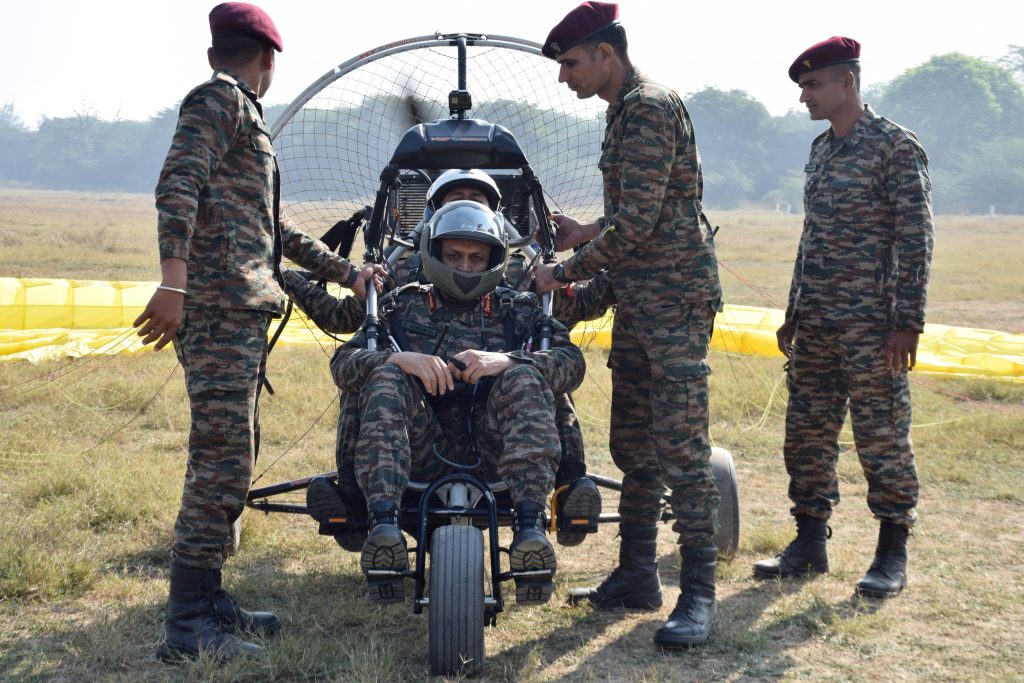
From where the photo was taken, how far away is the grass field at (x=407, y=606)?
13.6 ft

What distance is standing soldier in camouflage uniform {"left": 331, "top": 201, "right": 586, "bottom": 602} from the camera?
3947mm

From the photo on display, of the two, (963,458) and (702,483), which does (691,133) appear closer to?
(702,483)

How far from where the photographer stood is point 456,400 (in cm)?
459

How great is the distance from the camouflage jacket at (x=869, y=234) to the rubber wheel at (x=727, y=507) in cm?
89

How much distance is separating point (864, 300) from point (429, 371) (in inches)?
89.0

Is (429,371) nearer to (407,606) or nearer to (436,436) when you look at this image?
(436,436)

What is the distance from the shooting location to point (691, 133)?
4.49 metres

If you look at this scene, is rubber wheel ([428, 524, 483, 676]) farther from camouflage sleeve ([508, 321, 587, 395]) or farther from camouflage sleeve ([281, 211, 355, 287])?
camouflage sleeve ([281, 211, 355, 287])

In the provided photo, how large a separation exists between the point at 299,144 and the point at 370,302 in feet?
6.80

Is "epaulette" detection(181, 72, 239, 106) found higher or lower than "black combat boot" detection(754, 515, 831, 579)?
higher

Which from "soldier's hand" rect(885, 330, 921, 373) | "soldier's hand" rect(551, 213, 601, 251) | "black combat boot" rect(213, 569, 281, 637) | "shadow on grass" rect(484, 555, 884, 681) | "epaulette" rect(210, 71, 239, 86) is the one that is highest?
"epaulette" rect(210, 71, 239, 86)

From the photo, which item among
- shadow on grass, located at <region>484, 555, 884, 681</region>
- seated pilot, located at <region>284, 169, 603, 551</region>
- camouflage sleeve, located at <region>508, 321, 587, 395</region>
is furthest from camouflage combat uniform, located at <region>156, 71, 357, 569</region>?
shadow on grass, located at <region>484, 555, 884, 681</region>

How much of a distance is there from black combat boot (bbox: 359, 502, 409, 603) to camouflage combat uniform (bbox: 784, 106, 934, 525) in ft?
8.02

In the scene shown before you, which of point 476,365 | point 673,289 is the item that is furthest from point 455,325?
point 673,289
